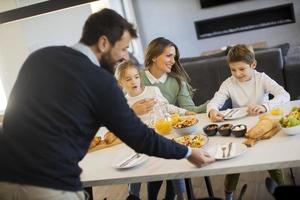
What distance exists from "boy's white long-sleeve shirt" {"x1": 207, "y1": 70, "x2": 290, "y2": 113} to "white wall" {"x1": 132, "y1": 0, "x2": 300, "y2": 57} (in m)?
4.72

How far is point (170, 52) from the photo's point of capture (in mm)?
2422

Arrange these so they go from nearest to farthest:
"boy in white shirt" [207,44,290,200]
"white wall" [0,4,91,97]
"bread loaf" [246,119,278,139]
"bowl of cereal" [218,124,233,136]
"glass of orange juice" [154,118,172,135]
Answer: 1. "bread loaf" [246,119,278,139]
2. "bowl of cereal" [218,124,233,136]
3. "glass of orange juice" [154,118,172,135]
4. "boy in white shirt" [207,44,290,200]
5. "white wall" [0,4,91,97]

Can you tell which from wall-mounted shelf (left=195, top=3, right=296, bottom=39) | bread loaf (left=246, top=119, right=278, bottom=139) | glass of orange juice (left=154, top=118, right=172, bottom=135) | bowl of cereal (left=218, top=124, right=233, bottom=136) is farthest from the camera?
wall-mounted shelf (left=195, top=3, right=296, bottom=39)

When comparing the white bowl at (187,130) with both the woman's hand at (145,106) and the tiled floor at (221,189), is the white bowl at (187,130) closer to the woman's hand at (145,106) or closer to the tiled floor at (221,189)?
the woman's hand at (145,106)

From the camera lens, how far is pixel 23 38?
508cm

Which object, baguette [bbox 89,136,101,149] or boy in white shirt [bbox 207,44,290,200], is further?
boy in white shirt [bbox 207,44,290,200]

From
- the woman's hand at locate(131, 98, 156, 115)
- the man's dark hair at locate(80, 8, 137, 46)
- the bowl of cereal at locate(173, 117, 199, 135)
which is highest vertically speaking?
the man's dark hair at locate(80, 8, 137, 46)

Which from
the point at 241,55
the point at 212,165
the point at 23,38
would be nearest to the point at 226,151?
the point at 212,165

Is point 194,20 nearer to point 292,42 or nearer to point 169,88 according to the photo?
point 292,42

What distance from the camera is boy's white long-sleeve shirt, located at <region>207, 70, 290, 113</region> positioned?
7.25 feet

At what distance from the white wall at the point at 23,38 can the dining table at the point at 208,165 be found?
12.1 feet

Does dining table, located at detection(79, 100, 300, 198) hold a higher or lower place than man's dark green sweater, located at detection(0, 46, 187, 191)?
lower

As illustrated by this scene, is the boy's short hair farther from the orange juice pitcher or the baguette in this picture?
the baguette

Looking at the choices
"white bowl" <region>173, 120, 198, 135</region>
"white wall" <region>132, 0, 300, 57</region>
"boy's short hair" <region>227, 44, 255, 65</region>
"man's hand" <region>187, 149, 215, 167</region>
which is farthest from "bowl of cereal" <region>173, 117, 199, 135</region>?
"white wall" <region>132, 0, 300, 57</region>
